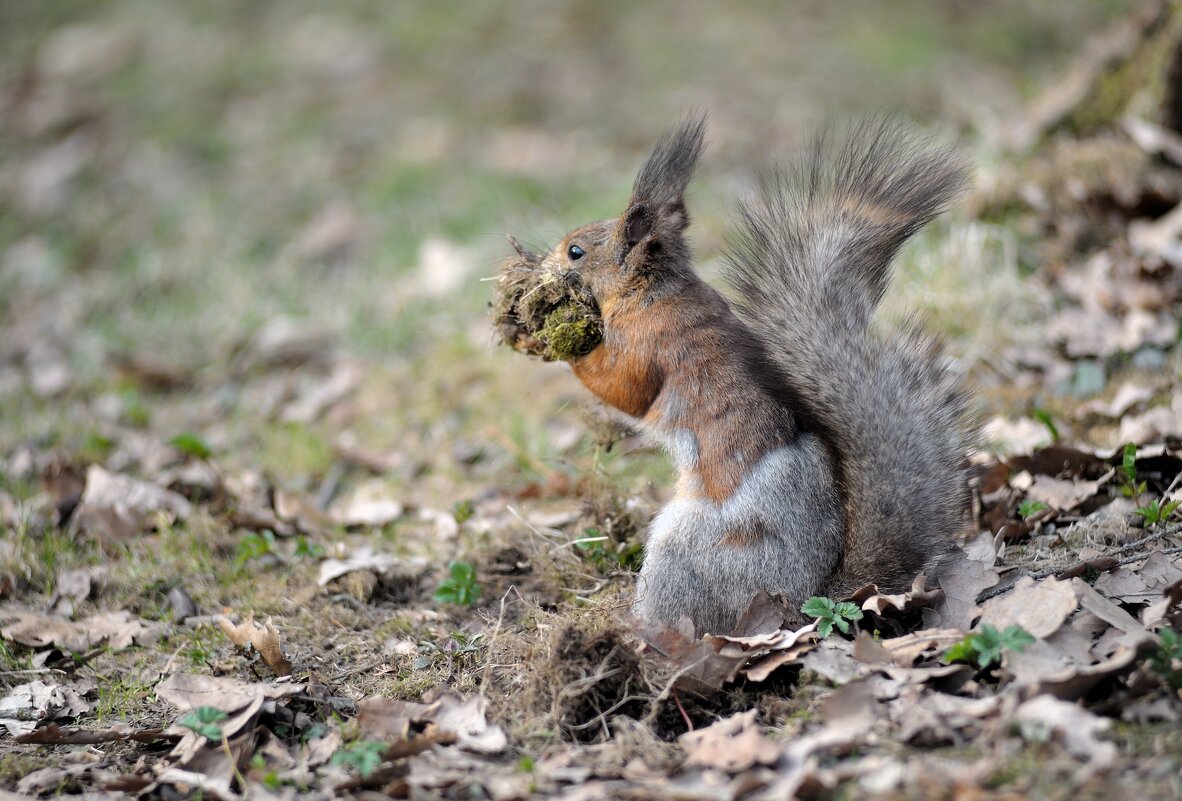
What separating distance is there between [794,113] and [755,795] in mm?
6281

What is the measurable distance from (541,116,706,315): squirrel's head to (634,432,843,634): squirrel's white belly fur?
66 cm

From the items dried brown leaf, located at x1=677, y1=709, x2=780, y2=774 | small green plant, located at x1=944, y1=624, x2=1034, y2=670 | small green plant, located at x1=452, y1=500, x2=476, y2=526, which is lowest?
small green plant, located at x1=452, y1=500, x2=476, y2=526

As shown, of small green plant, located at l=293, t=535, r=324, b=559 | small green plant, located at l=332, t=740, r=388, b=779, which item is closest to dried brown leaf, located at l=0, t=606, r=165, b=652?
small green plant, located at l=293, t=535, r=324, b=559

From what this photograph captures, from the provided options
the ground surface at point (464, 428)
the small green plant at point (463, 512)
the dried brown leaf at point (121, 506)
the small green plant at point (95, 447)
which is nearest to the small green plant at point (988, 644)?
the ground surface at point (464, 428)

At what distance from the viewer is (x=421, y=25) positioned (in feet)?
29.8

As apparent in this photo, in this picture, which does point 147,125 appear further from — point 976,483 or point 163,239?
point 976,483

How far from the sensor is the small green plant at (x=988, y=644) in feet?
7.03

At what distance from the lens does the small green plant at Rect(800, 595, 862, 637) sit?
2404 millimetres

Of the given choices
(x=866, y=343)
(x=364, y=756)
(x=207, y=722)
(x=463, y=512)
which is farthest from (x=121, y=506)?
(x=866, y=343)

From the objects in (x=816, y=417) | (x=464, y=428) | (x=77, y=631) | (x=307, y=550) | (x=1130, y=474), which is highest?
(x=816, y=417)

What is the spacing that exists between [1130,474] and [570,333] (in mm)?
1638

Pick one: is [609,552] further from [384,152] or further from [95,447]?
[384,152]

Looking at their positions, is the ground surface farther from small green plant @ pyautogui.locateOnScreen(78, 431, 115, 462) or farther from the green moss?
the green moss

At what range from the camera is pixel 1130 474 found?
290 cm
